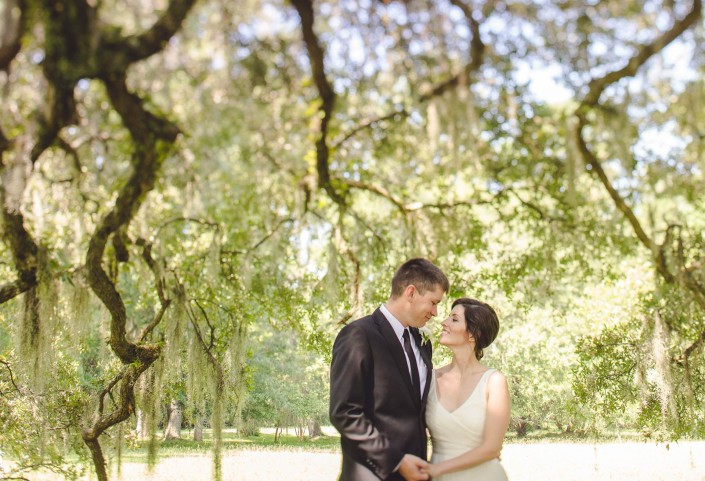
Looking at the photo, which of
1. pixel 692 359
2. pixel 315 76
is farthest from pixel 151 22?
pixel 692 359

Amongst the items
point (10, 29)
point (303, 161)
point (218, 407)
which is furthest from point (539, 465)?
point (10, 29)

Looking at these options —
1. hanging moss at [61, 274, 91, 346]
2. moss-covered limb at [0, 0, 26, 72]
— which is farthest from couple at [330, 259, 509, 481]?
hanging moss at [61, 274, 91, 346]

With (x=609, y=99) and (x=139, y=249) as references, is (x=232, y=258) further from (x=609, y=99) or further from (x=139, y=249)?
(x=609, y=99)

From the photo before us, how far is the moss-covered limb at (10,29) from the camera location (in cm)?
200

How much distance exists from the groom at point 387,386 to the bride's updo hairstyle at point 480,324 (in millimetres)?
264

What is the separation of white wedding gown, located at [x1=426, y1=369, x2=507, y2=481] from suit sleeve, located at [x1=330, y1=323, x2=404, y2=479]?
14.5 inches

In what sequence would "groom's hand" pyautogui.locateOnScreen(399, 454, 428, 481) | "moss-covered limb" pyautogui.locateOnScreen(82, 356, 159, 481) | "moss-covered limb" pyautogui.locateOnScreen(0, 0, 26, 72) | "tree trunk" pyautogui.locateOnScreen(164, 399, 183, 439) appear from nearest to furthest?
"moss-covered limb" pyautogui.locateOnScreen(0, 0, 26, 72) < "groom's hand" pyautogui.locateOnScreen(399, 454, 428, 481) < "moss-covered limb" pyautogui.locateOnScreen(82, 356, 159, 481) < "tree trunk" pyautogui.locateOnScreen(164, 399, 183, 439)

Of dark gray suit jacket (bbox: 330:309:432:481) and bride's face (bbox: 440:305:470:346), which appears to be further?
bride's face (bbox: 440:305:470:346)

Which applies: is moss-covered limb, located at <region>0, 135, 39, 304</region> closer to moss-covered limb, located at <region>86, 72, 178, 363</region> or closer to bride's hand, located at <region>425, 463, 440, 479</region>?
moss-covered limb, located at <region>86, 72, 178, 363</region>

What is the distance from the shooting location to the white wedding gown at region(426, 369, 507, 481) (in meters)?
2.41

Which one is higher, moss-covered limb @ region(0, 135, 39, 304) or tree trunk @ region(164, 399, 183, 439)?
moss-covered limb @ region(0, 135, 39, 304)

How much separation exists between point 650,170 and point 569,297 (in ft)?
38.9

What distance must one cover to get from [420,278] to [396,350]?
29cm

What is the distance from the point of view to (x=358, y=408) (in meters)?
2.11
